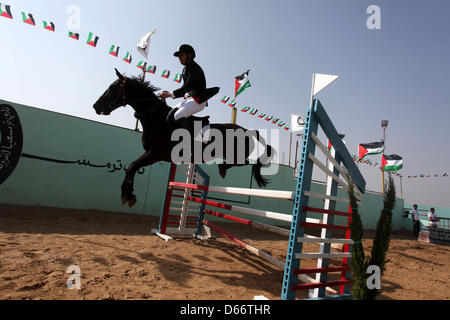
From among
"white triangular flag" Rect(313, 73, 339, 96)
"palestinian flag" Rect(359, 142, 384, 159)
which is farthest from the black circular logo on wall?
"palestinian flag" Rect(359, 142, 384, 159)

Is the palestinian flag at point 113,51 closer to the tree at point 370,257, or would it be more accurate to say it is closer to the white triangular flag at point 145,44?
the white triangular flag at point 145,44

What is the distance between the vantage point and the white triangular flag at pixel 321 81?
2.22 m

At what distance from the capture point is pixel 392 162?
48.0 feet

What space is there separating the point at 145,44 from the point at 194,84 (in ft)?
20.7

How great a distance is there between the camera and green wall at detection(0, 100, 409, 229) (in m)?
6.69

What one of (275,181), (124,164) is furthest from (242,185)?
(124,164)

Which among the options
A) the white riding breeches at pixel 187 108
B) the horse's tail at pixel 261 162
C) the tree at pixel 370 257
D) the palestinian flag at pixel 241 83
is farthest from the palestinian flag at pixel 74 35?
the tree at pixel 370 257

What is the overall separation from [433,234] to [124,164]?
1388 cm

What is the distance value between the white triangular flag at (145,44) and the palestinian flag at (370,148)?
A: 44.4 feet

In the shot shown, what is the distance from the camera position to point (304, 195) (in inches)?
79.8

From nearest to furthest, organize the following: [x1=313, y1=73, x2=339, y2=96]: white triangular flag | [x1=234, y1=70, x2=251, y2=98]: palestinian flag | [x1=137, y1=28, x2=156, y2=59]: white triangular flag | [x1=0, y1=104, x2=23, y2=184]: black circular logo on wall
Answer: [x1=313, y1=73, x2=339, y2=96]: white triangular flag < [x1=0, y1=104, x2=23, y2=184]: black circular logo on wall < [x1=137, y1=28, x2=156, y2=59]: white triangular flag < [x1=234, y1=70, x2=251, y2=98]: palestinian flag

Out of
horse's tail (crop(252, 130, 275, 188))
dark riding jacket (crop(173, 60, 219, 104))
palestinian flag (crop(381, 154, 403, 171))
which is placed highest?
palestinian flag (crop(381, 154, 403, 171))
